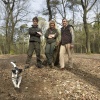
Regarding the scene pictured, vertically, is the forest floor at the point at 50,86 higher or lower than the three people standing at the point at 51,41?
lower

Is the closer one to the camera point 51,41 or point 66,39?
point 66,39

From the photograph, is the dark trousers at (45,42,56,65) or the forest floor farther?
the dark trousers at (45,42,56,65)

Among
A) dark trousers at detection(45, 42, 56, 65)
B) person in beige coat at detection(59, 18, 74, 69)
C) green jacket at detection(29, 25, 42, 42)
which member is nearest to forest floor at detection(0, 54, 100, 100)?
dark trousers at detection(45, 42, 56, 65)

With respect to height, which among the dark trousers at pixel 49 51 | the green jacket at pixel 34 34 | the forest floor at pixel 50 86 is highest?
the green jacket at pixel 34 34

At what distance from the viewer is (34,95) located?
22.4 ft

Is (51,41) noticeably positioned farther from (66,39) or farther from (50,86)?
(50,86)

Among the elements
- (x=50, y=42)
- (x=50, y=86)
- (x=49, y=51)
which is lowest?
(x=50, y=86)

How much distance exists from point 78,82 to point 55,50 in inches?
84.2

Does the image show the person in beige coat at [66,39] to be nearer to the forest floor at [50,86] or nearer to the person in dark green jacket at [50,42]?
the person in dark green jacket at [50,42]

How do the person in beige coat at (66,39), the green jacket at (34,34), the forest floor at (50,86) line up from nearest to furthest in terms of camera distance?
the forest floor at (50,86), the green jacket at (34,34), the person in beige coat at (66,39)

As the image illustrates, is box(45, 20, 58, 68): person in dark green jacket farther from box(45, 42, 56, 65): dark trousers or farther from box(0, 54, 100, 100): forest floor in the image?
box(0, 54, 100, 100): forest floor

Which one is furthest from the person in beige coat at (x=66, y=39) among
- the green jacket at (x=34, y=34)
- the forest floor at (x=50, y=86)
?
the green jacket at (x=34, y=34)

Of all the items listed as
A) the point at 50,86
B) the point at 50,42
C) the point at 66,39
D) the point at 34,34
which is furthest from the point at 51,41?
the point at 50,86

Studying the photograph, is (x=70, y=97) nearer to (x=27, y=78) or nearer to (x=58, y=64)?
(x=27, y=78)
